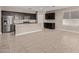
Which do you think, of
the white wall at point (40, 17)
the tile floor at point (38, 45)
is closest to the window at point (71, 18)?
the white wall at point (40, 17)

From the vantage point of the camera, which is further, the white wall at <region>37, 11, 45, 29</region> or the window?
the white wall at <region>37, 11, 45, 29</region>

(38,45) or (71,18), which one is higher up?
(71,18)

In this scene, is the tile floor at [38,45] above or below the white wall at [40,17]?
below

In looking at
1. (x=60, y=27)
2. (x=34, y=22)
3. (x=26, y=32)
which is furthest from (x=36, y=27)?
(x=60, y=27)

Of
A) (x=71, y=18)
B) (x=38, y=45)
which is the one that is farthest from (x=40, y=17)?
(x=38, y=45)

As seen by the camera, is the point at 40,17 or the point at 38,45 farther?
the point at 40,17

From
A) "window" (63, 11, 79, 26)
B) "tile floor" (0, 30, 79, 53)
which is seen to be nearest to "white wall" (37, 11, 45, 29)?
"window" (63, 11, 79, 26)

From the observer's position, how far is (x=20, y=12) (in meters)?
6.29

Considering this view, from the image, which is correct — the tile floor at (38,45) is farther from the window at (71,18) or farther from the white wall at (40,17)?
the white wall at (40,17)

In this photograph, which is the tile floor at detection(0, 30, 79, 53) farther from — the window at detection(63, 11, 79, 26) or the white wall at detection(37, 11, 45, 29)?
the white wall at detection(37, 11, 45, 29)

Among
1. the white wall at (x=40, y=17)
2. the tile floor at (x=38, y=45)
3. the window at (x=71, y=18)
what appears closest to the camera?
the tile floor at (x=38, y=45)

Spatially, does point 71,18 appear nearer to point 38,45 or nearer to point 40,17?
point 40,17
